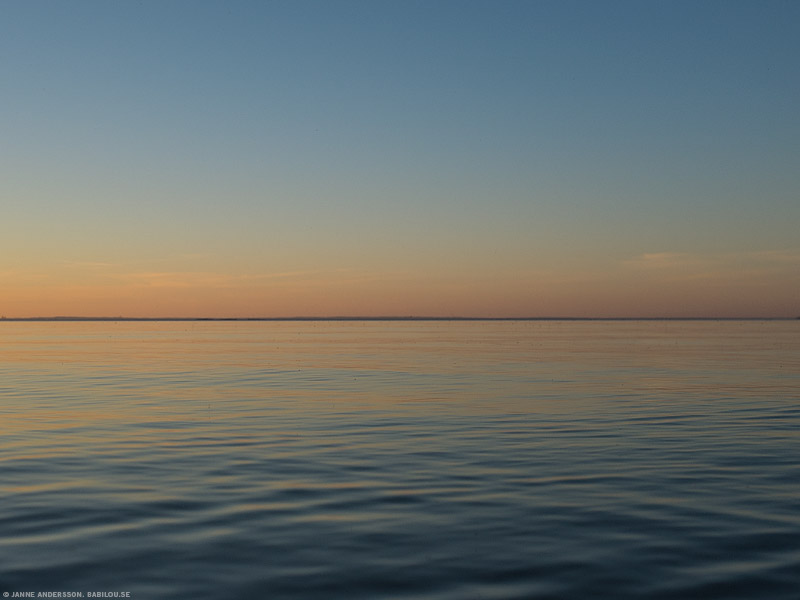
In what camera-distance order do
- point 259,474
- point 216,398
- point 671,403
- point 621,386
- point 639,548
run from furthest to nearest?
1. point 621,386
2. point 216,398
3. point 671,403
4. point 259,474
5. point 639,548

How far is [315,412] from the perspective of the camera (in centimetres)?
2920

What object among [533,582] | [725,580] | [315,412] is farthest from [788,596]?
[315,412]

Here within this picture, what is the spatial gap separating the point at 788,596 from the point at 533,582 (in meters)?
3.04

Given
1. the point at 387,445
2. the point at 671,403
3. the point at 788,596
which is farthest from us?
the point at 671,403

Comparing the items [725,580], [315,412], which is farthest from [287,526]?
[315,412]

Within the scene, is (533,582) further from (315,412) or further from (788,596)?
(315,412)

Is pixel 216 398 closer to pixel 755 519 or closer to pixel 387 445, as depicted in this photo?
pixel 387 445

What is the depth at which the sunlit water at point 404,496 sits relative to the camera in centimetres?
1041

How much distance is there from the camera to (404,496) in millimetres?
15172

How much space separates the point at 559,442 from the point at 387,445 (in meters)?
4.67

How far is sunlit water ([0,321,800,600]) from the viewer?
34.2 ft

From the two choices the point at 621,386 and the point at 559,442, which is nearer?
the point at 559,442

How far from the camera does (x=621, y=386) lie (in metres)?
38.6

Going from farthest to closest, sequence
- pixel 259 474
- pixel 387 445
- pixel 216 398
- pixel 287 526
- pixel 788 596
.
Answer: pixel 216 398, pixel 387 445, pixel 259 474, pixel 287 526, pixel 788 596
